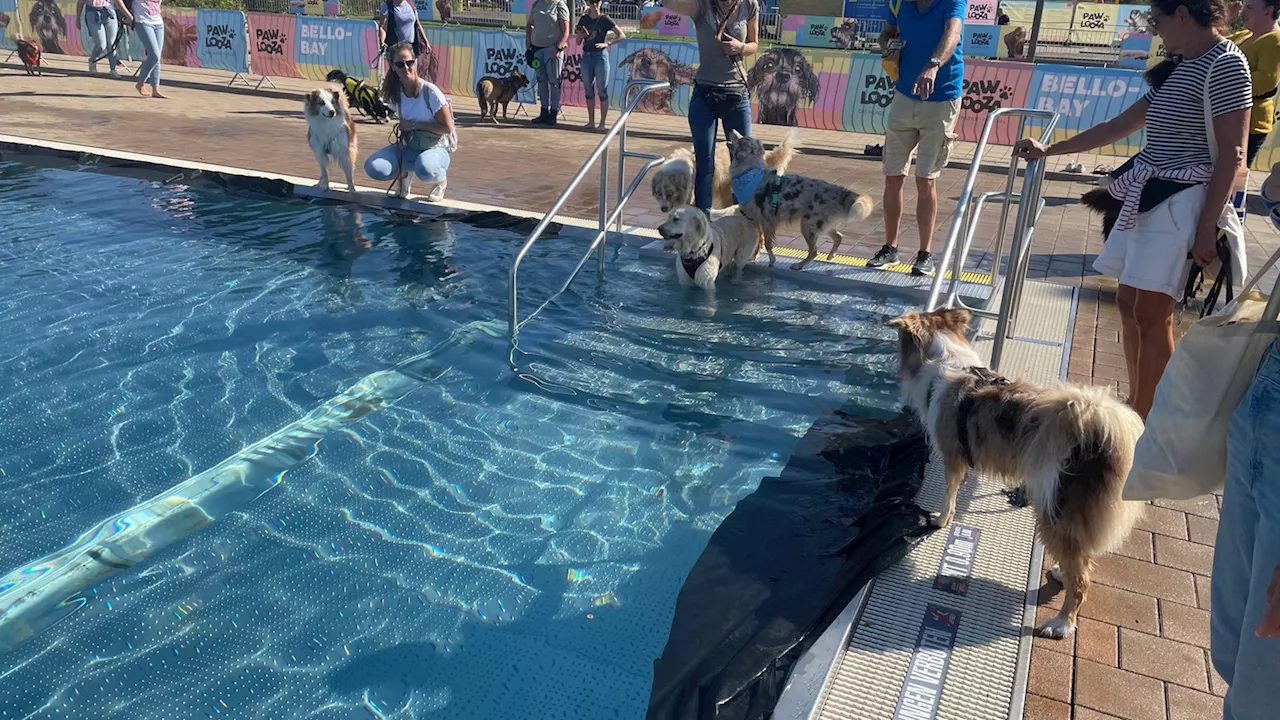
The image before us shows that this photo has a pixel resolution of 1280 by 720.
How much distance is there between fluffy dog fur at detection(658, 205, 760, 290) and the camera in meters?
6.35

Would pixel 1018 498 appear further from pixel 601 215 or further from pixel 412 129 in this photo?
pixel 412 129

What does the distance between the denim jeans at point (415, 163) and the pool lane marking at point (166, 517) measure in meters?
4.11

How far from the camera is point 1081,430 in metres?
2.80

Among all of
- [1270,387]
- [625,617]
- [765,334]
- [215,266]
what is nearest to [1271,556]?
[1270,387]

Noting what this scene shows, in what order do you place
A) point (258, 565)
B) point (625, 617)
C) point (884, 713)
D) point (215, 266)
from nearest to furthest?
point (884, 713) < point (625, 617) < point (258, 565) < point (215, 266)

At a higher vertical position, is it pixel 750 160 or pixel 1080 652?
pixel 750 160

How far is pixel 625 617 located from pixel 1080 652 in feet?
5.16

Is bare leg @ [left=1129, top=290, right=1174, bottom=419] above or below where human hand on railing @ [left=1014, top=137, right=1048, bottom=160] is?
below

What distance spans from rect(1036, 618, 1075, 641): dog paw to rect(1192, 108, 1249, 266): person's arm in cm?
169

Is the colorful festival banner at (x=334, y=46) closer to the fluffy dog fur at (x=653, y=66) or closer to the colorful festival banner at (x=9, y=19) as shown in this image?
the fluffy dog fur at (x=653, y=66)

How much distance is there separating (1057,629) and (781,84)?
1304 cm

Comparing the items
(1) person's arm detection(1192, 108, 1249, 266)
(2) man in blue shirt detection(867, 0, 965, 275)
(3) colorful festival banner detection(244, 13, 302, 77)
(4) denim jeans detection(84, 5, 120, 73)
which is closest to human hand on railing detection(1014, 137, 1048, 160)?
(1) person's arm detection(1192, 108, 1249, 266)

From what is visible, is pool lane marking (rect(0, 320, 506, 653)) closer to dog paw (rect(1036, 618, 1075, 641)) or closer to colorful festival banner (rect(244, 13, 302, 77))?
dog paw (rect(1036, 618, 1075, 641))

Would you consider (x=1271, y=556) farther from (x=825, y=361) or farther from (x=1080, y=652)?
(x=825, y=361)
